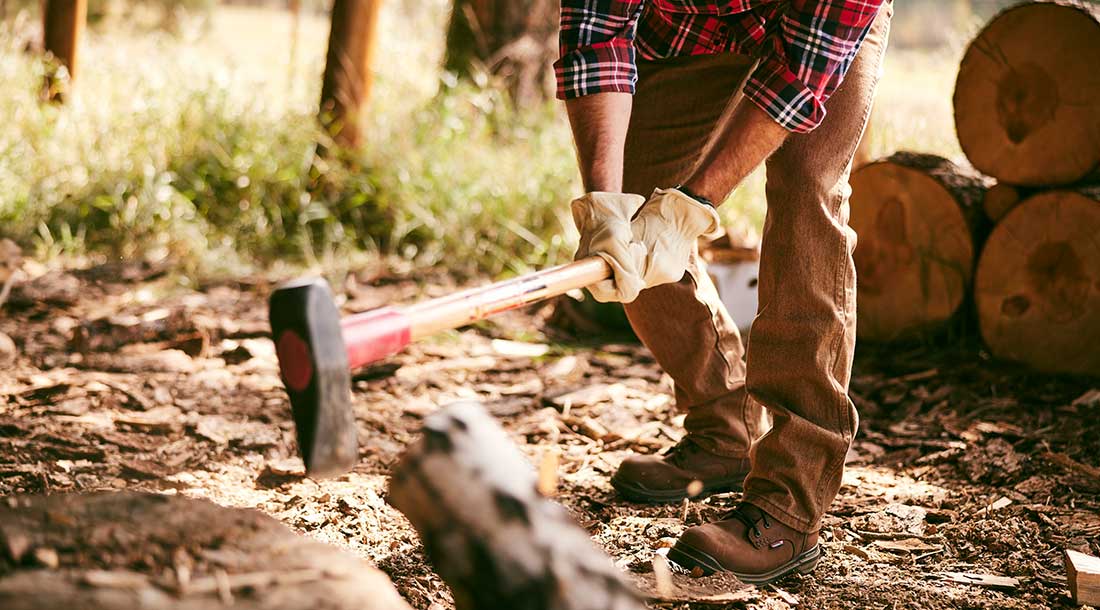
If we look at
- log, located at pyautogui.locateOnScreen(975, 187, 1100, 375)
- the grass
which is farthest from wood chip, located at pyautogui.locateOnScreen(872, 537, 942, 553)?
the grass

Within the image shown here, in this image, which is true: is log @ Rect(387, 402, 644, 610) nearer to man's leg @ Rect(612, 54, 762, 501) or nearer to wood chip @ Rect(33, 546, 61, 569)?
wood chip @ Rect(33, 546, 61, 569)

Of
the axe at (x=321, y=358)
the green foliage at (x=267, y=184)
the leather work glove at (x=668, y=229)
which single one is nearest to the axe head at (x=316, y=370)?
the axe at (x=321, y=358)

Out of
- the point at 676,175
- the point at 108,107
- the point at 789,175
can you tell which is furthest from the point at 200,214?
the point at 789,175

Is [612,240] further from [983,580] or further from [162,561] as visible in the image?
[983,580]

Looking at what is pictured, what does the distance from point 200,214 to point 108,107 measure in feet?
3.96

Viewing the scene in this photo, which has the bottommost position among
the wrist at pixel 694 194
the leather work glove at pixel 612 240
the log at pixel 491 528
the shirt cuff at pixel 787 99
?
the log at pixel 491 528

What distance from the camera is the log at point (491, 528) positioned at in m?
1.31

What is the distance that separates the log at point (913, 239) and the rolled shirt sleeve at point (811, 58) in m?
1.89

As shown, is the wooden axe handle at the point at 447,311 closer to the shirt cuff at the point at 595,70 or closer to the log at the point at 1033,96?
the shirt cuff at the point at 595,70

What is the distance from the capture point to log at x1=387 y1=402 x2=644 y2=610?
1.31 metres

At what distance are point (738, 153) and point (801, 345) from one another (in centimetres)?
44

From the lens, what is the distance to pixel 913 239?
12.8ft

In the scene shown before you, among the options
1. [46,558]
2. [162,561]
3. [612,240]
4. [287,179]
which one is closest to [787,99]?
[612,240]

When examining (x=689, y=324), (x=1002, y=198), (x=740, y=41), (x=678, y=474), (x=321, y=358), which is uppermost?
(x=740, y=41)
